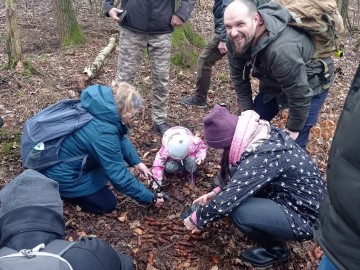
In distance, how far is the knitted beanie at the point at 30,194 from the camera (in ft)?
7.55

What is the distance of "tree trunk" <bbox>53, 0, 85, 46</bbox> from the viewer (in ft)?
27.4

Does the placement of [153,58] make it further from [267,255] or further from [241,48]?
[267,255]

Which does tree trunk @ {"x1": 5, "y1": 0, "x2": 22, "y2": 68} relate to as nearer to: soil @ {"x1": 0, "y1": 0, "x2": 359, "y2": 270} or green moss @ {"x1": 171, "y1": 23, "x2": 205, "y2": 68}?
soil @ {"x1": 0, "y1": 0, "x2": 359, "y2": 270}

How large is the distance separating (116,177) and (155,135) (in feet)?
5.64

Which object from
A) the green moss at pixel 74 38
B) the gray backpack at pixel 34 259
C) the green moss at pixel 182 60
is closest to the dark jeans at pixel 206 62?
the green moss at pixel 182 60

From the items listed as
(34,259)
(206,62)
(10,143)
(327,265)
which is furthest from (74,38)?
(327,265)

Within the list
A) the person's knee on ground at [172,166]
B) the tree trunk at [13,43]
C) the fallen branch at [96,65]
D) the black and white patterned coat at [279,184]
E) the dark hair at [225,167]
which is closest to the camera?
the black and white patterned coat at [279,184]

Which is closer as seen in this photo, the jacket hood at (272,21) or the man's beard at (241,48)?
the jacket hood at (272,21)

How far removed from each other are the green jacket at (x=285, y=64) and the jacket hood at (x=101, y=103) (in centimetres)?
121

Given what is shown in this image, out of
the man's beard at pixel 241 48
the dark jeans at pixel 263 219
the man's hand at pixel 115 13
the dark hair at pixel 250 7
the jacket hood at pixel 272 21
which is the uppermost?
the dark hair at pixel 250 7

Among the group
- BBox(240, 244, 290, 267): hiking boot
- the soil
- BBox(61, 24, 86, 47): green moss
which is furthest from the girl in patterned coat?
BBox(61, 24, 86, 47): green moss

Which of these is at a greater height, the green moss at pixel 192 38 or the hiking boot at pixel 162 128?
the green moss at pixel 192 38

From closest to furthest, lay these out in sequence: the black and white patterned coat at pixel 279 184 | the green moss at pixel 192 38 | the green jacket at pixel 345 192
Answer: the green jacket at pixel 345 192 → the black and white patterned coat at pixel 279 184 → the green moss at pixel 192 38

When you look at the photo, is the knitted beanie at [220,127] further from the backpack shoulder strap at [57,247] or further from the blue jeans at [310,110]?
the backpack shoulder strap at [57,247]
